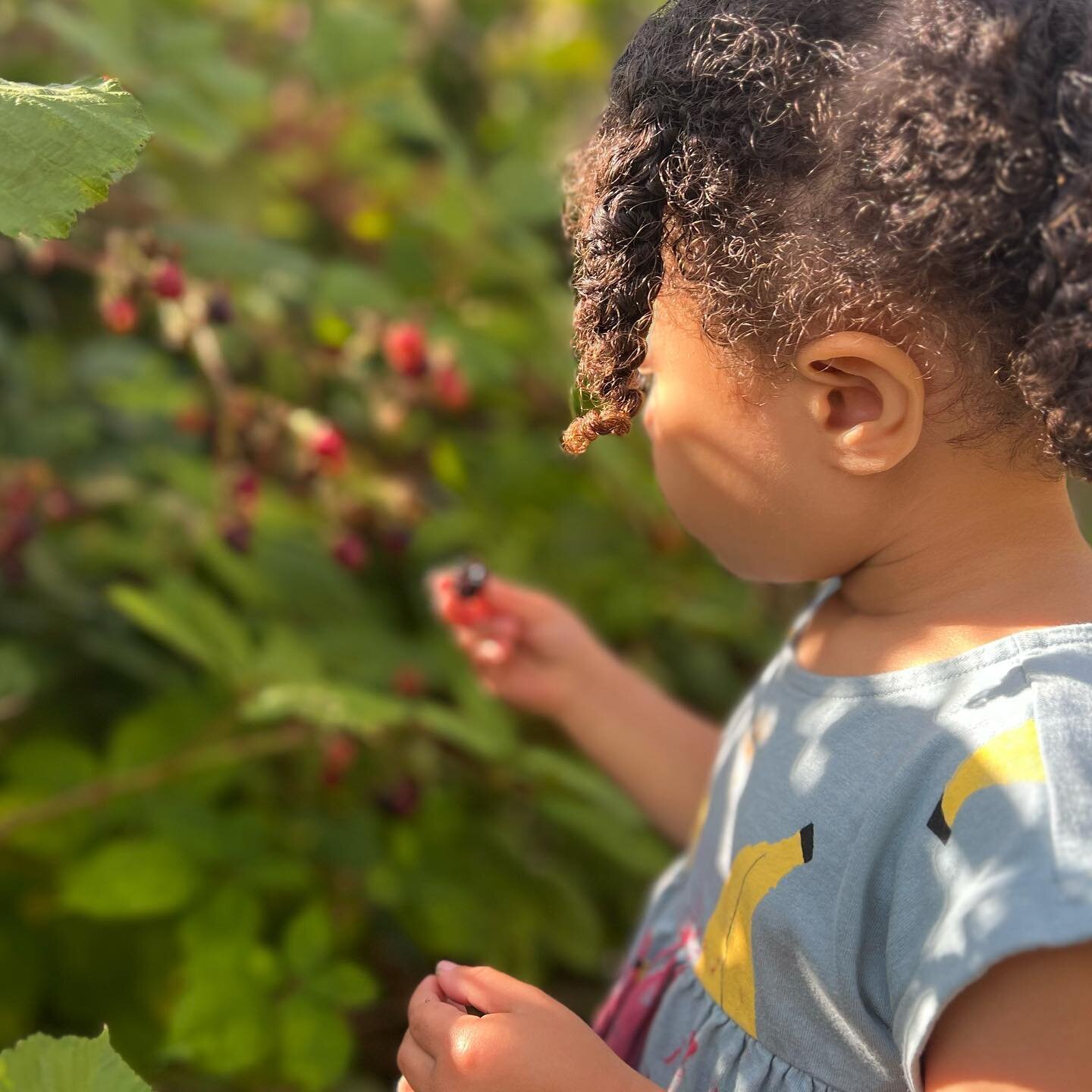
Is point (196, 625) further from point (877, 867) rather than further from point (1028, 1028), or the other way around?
point (1028, 1028)

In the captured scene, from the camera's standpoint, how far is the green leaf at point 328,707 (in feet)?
4.00

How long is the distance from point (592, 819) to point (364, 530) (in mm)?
510

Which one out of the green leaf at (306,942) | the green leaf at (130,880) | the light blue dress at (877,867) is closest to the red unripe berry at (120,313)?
the green leaf at (130,880)

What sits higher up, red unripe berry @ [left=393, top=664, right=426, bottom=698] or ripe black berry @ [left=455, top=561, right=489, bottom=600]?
ripe black berry @ [left=455, top=561, right=489, bottom=600]

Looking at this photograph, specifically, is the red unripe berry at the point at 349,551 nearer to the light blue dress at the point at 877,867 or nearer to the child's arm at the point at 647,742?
the child's arm at the point at 647,742

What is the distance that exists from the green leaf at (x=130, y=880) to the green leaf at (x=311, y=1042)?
0.61 ft

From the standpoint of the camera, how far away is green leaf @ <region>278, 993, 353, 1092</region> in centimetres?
124

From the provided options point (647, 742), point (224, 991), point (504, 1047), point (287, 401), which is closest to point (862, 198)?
point (504, 1047)

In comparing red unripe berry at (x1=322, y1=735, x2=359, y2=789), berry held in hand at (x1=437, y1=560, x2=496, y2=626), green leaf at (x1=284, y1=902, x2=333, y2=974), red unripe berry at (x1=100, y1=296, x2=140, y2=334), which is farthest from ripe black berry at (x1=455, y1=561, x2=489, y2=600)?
red unripe berry at (x1=100, y1=296, x2=140, y2=334)

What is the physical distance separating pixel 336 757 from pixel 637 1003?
1.78ft

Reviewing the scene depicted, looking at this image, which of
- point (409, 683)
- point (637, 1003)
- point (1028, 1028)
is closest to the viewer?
point (1028, 1028)

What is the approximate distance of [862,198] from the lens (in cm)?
80

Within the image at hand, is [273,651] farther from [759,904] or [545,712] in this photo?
[759,904]

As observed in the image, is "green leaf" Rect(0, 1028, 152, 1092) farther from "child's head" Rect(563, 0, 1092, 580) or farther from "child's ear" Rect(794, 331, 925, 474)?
"child's ear" Rect(794, 331, 925, 474)
